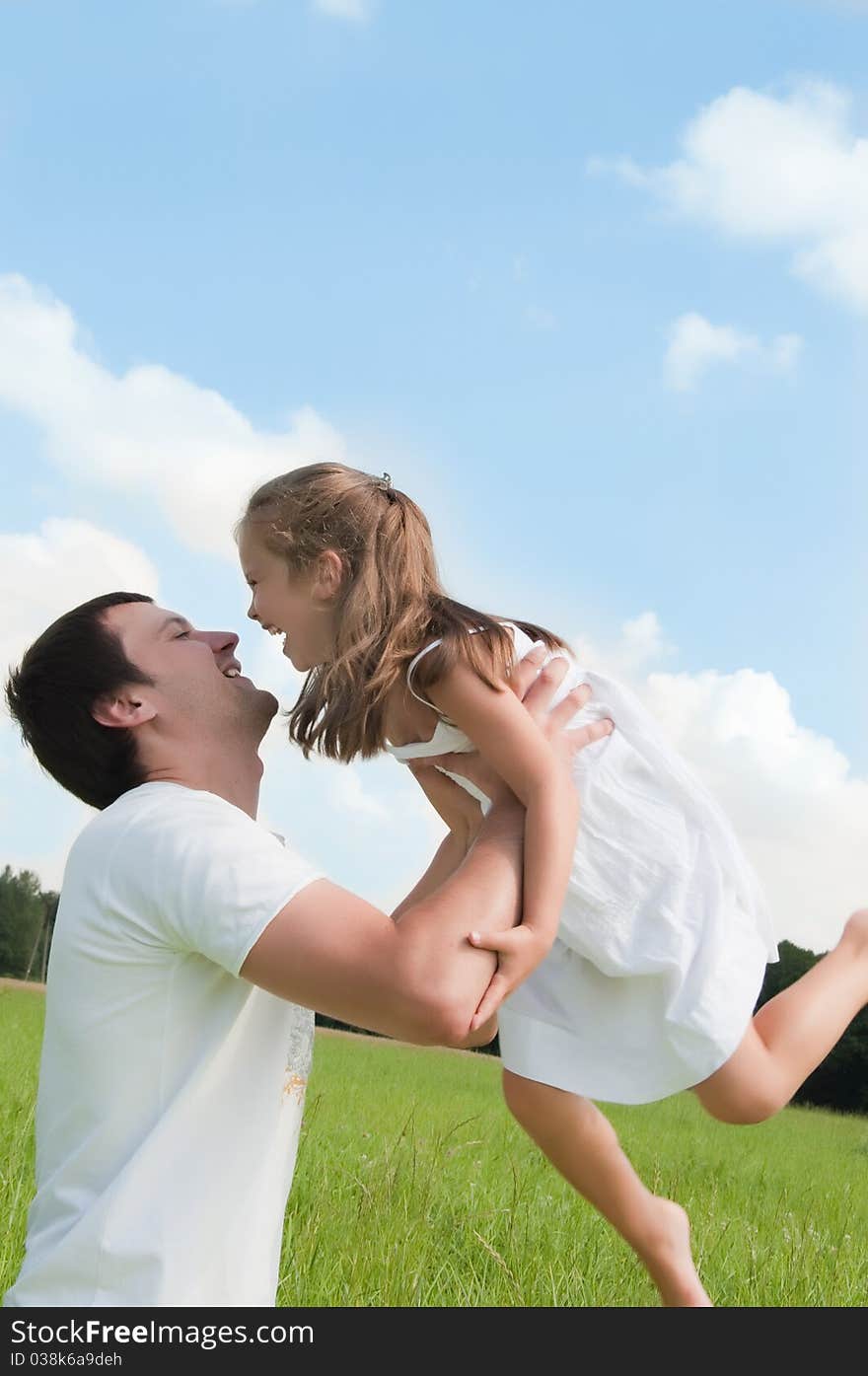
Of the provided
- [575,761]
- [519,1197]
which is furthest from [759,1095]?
[519,1197]

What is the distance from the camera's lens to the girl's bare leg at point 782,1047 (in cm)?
332

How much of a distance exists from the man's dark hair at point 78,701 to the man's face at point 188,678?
0.03 m

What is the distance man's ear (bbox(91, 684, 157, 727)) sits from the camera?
2615 mm

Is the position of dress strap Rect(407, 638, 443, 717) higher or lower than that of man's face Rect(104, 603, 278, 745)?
higher

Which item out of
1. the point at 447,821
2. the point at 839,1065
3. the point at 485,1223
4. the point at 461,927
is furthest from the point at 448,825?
the point at 839,1065

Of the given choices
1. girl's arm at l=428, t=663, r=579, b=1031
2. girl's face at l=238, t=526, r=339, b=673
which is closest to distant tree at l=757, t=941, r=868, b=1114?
girl's face at l=238, t=526, r=339, b=673

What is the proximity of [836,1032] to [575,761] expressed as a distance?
1.03 metres

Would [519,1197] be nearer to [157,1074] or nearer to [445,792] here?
[445,792]

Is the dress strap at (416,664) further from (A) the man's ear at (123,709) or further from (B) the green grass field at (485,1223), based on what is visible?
(B) the green grass field at (485,1223)

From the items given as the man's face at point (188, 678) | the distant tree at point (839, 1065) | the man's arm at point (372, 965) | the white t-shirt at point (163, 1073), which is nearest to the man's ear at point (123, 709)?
the man's face at point (188, 678)

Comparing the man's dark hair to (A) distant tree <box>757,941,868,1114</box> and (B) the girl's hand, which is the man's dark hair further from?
(A) distant tree <box>757,941,868,1114</box>

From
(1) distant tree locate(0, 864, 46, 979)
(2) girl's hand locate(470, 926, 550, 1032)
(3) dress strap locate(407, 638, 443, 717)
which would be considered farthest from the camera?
(1) distant tree locate(0, 864, 46, 979)

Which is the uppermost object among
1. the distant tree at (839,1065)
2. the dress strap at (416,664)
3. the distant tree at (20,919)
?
the distant tree at (20,919)
